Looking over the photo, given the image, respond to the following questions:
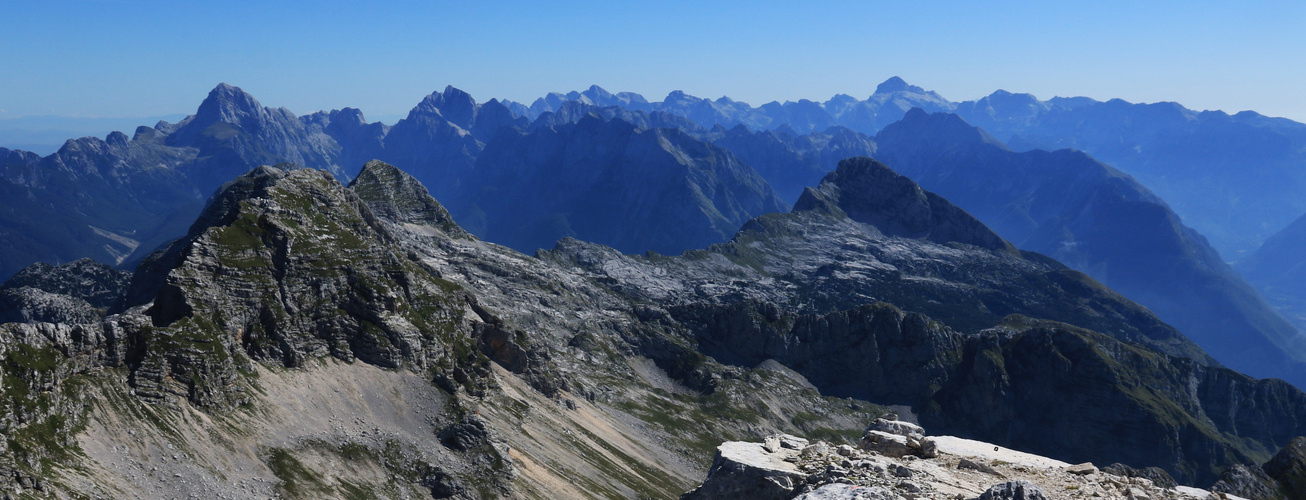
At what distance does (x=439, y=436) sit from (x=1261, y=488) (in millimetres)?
138661

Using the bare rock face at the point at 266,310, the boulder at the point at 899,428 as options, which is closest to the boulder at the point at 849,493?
the boulder at the point at 899,428

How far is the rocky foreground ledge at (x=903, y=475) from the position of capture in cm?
5141

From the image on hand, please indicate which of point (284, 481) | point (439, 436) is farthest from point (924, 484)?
point (439, 436)

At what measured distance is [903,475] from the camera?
54.4 m

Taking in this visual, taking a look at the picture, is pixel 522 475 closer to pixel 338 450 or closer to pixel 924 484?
pixel 338 450

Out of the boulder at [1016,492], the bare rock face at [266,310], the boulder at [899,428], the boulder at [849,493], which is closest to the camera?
the boulder at [1016,492]

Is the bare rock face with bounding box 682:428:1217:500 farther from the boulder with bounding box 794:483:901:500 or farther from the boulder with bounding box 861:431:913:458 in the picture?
the boulder with bounding box 861:431:913:458

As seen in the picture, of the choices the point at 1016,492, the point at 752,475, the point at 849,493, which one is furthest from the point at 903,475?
the point at 752,475

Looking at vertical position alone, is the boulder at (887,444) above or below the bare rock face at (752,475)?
above

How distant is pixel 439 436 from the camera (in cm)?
17325

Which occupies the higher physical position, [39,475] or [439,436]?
[439,436]

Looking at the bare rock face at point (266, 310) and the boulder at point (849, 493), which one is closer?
the boulder at point (849, 493)

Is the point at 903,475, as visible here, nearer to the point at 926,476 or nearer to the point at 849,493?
the point at 926,476

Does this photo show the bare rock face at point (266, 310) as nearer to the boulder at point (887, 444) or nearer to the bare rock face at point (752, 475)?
the bare rock face at point (752, 475)
